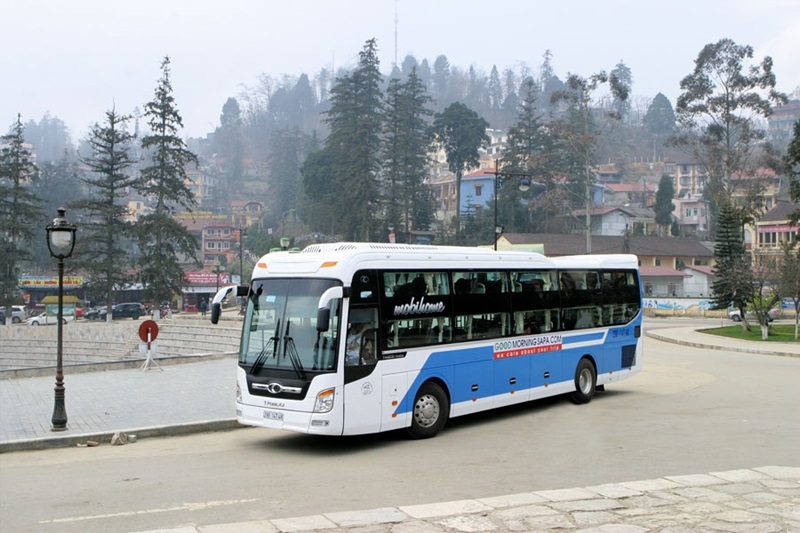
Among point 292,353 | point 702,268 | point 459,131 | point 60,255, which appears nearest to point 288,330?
point 292,353

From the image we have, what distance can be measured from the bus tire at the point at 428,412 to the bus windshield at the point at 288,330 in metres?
2.02

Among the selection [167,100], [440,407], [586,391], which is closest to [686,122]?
[167,100]

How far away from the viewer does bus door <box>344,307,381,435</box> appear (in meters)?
11.5

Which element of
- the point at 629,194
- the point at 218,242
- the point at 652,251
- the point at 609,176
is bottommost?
the point at 652,251

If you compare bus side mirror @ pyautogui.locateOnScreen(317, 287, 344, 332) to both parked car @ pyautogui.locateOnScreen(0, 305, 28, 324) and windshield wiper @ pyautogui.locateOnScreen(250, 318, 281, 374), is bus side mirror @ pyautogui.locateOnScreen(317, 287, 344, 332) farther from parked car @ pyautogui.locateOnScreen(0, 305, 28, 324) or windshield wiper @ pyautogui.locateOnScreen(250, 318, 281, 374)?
parked car @ pyautogui.locateOnScreen(0, 305, 28, 324)

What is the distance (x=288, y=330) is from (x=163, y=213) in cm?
5065

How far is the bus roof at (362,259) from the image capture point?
38.7 ft

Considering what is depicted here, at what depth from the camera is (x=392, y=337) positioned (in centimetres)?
1223

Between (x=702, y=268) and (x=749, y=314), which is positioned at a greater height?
(x=702, y=268)

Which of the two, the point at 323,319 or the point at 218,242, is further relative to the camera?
the point at 218,242

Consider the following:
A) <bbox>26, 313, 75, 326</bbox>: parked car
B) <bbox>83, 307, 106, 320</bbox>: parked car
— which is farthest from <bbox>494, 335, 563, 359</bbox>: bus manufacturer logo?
<bbox>83, 307, 106, 320</bbox>: parked car

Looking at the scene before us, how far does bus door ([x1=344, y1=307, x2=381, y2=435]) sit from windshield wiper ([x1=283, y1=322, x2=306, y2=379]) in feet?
2.26

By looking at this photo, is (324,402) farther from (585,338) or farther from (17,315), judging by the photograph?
(17,315)

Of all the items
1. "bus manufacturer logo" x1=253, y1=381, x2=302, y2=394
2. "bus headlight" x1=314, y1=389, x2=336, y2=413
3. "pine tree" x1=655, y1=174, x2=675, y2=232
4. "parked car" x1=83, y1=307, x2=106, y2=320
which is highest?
"pine tree" x1=655, y1=174, x2=675, y2=232
